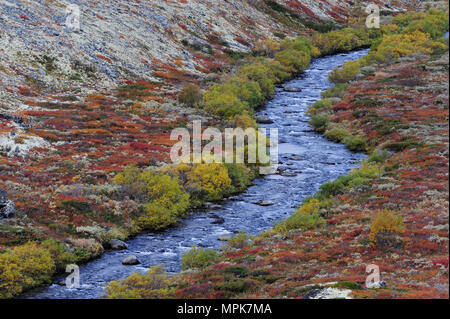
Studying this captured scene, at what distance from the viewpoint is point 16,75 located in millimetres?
59062

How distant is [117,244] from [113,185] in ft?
22.7

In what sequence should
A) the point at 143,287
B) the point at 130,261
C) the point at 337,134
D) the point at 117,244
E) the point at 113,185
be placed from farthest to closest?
1. the point at 337,134
2. the point at 113,185
3. the point at 117,244
4. the point at 130,261
5. the point at 143,287

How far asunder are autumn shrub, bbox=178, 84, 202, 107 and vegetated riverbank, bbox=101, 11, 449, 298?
43.0 feet

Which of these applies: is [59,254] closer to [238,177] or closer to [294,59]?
[238,177]

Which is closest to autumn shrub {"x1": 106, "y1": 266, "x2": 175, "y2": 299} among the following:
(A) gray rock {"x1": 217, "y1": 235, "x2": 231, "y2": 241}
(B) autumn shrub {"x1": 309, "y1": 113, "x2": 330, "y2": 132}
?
(A) gray rock {"x1": 217, "y1": 235, "x2": 231, "y2": 241}

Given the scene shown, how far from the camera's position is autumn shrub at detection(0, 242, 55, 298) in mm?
28016

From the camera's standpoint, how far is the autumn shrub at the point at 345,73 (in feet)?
258

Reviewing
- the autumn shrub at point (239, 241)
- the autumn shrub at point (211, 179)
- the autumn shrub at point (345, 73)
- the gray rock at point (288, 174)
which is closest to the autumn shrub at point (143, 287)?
the autumn shrub at point (239, 241)

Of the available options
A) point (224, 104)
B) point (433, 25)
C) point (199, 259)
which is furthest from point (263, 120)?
point (433, 25)

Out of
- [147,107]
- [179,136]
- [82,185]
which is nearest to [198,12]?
[147,107]

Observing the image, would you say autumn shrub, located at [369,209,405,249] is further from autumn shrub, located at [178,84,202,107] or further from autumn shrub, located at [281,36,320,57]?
autumn shrub, located at [281,36,320,57]

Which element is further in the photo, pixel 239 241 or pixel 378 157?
pixel 378 157

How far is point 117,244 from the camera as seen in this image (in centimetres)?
3412

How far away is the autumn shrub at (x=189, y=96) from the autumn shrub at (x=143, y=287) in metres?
37.5
